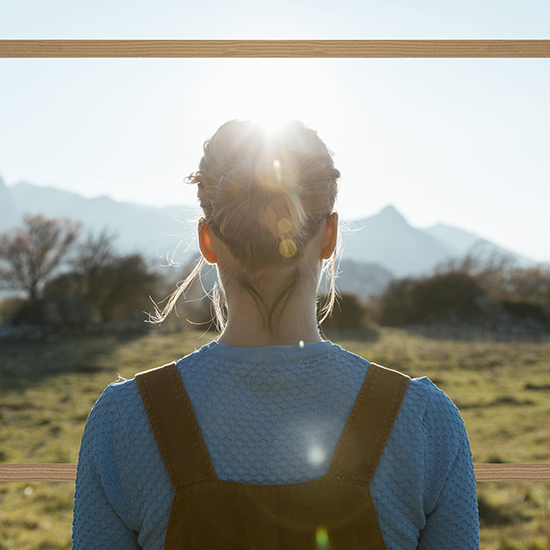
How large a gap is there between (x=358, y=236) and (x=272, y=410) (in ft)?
14.9

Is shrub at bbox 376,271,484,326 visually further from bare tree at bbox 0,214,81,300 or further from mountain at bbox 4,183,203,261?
bare tree at bbox 0,214,81,300

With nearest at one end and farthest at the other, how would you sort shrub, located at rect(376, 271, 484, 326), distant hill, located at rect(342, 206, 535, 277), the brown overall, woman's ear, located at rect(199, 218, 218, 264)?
1. the brown overall
2. woman's ear, located at rect(199, 218, 218, 264)
3. shrub, located at rect(376, 271, 484, 326)
4. distant hill, located at rect(342, 206, 535, 277)

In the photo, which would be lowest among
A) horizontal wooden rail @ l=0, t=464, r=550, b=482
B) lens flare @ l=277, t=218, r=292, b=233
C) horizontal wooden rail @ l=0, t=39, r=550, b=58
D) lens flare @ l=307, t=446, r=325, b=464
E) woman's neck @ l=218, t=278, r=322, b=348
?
horizontal wooden rail @ l=0, t=464, r=550, b=482

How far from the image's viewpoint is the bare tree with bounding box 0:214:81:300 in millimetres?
5695

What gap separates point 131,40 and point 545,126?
4.96 feet

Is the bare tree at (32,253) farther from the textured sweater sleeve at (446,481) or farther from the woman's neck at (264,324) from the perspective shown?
the textured sweater sleeve at (446,481)

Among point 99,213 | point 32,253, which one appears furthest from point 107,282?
point 99,213

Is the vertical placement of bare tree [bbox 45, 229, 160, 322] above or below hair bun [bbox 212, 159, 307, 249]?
below

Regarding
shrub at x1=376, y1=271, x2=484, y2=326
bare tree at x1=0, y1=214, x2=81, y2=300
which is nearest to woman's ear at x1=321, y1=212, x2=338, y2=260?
bare tree at x1=0, y1=214, x2=81, y2=300

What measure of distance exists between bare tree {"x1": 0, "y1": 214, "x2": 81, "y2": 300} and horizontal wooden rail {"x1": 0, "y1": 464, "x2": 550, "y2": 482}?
17.2 feet

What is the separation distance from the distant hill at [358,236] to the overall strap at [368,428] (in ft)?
11.6

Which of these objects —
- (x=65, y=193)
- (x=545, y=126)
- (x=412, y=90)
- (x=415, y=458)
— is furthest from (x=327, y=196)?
(x=65, y=193)

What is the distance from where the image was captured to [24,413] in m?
4.55

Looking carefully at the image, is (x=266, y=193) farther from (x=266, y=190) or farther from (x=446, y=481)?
(x=446, y=481)
